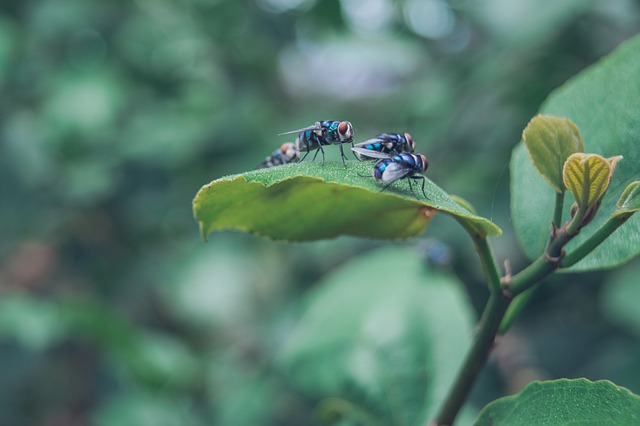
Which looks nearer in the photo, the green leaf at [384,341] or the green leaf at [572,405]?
the green leaf at [572,405]

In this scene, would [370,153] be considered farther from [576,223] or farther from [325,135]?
[576,223]

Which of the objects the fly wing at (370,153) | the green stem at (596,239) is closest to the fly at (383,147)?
the fly wing at (370,153)

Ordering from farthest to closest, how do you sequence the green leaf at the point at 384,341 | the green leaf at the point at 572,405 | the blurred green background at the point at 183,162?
the blurred green background at the point at 183,162 < the green leaf at the point at 384,341 < the green leaf at the point at 572,405

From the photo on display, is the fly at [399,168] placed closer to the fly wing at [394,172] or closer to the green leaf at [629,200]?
the fly wing at [394,172]

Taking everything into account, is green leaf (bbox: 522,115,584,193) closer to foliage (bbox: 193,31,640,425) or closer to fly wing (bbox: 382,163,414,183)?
foliage (bbox: 193,31,640,425)

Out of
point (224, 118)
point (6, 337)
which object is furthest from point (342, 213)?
point (6, 337)

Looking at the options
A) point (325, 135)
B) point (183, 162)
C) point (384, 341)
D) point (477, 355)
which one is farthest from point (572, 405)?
point (183, 162)

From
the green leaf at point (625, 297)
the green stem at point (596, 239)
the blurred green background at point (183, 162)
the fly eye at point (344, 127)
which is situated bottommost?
the green stem at point (596, 239)
